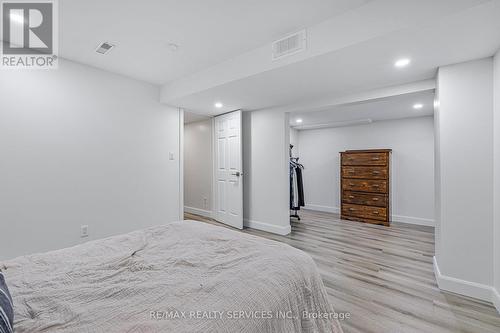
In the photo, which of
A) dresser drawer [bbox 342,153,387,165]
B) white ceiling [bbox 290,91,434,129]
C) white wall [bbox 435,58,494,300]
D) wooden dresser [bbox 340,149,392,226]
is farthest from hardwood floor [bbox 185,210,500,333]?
white ceiling [bbox 290,91,434,129]

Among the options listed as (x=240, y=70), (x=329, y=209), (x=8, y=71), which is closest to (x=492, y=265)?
(x=240, y=70)

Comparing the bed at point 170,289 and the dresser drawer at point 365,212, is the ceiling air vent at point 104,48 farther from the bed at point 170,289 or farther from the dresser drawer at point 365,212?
the dresser drawer at point 365,212

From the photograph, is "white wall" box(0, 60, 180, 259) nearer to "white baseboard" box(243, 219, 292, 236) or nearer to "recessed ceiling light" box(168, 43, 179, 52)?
"recessed ceiling light" box(168, 43, 179, 52)

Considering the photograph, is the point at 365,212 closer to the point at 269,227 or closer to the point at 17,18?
the point at 269,227

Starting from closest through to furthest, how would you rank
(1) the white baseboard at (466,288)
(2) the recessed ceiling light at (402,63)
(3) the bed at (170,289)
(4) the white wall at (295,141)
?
(3) the bed at (170,289), (1) the white baseboard at (466,288), (2) the recessed ceiling light at (402,63), (4) the white wall at (295,141)

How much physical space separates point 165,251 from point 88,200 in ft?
6.69

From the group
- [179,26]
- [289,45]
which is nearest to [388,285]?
[289,45]

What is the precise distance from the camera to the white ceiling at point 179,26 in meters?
1.77

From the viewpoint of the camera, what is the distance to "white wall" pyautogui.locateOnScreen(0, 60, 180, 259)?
2.30 m

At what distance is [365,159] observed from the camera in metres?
4.77

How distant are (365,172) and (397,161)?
81cm

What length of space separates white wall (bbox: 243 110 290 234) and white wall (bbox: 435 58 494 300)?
6.74 ft

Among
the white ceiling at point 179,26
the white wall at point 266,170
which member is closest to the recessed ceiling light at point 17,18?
the white ceiling at point 179,26

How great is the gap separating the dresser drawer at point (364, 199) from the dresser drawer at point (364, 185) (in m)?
0.09
